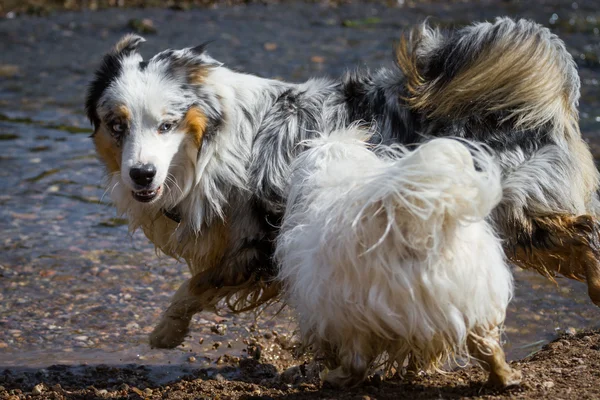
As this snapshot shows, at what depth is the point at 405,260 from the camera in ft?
9.84

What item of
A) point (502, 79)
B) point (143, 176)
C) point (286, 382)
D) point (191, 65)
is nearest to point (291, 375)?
point (286, 382)

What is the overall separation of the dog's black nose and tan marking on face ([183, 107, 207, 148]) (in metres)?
0.30

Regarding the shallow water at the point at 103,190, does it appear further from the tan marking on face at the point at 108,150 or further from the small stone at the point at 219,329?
the tan marking on face at the point at 108,150

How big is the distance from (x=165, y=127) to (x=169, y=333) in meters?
0.99

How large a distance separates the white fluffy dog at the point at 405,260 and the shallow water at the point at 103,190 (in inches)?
51.1

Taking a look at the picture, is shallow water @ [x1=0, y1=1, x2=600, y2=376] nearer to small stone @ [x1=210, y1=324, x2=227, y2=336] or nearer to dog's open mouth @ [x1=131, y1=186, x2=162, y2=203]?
small stone @ [x1=210, y1=324, x2=227, y2=336]

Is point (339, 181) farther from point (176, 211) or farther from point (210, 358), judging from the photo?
point (210, 358)

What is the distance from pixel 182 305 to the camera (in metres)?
4.15

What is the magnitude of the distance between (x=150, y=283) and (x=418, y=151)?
2.61 m

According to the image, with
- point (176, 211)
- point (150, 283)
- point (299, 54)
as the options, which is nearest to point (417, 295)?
point (176, 211)

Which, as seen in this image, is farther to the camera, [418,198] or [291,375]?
[291,375]

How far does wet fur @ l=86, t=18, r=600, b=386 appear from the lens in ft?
12.8

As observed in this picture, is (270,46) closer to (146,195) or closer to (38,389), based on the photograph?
(146,195)

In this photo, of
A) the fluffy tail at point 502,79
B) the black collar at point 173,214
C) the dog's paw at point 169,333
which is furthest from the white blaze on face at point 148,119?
the fluffy tail at point 502,79
